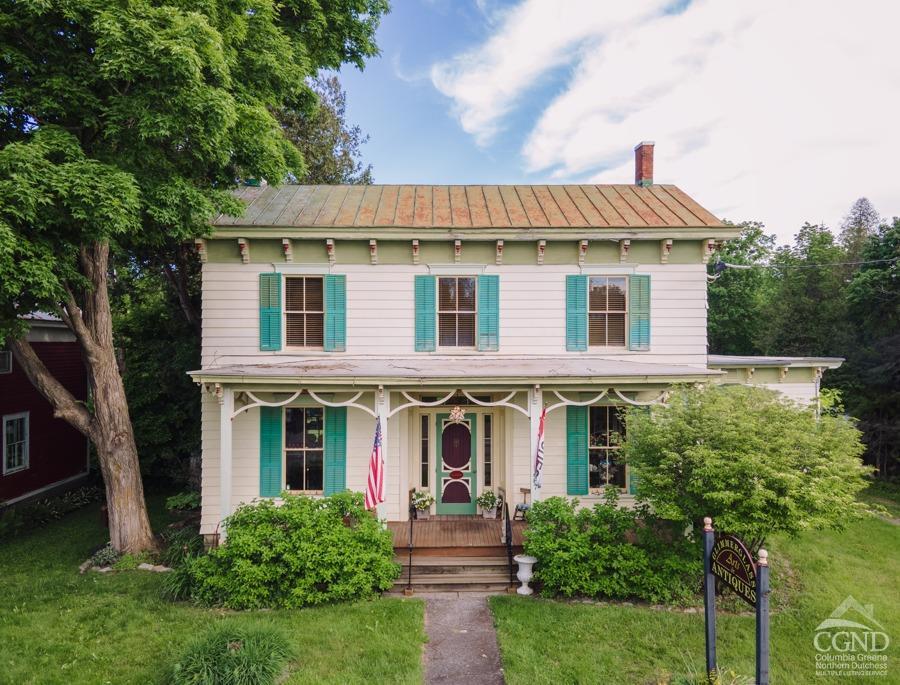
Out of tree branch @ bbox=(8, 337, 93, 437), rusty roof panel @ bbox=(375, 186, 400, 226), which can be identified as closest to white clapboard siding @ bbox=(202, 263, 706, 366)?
rusty roof panel @ bbox=(375, 186, 400, 226)

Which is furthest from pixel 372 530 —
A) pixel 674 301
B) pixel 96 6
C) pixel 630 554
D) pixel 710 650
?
pixel 96 6

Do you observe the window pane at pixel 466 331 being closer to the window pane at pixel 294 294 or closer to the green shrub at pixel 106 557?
the window pane at pixel 294 294

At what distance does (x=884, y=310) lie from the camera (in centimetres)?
1689

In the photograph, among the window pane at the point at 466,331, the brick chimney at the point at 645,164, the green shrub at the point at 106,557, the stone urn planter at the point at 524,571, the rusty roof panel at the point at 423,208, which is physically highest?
the brick chimney at the point at 645,164

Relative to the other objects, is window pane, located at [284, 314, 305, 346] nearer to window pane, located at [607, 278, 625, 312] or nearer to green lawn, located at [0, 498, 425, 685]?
green lawn, located at [0, 498, 425, 685]

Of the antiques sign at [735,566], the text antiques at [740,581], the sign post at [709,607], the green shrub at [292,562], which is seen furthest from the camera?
the green shrub at [292,562]

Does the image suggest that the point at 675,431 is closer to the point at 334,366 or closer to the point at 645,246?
the point at 645,246

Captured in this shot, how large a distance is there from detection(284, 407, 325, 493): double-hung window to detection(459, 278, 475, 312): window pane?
3.95m

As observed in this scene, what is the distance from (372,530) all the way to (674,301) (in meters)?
8.04

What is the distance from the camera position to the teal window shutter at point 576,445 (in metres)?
10.2

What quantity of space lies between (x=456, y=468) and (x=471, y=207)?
248 inches

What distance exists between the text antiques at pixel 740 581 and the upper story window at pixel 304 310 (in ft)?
26.6

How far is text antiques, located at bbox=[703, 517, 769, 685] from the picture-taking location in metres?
4.56

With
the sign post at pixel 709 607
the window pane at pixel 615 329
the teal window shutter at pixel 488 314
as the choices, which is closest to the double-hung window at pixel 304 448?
the teal window shutter at pixel 488 314
